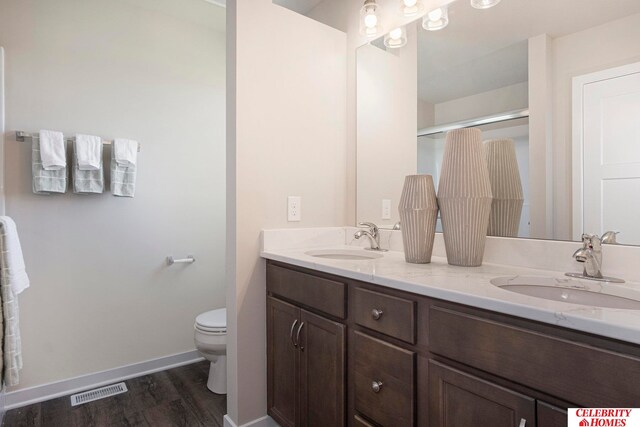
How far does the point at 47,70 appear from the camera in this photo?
6.81 ft

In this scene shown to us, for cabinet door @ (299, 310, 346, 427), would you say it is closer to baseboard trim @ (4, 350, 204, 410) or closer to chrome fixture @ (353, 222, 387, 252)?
chrome fixture @ (353, 222, 387, 252)

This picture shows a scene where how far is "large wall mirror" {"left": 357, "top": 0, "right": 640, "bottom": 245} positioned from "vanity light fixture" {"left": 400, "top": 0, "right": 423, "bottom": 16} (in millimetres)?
70

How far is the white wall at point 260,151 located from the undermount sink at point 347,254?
0.65ft

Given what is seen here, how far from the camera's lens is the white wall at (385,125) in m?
1.79

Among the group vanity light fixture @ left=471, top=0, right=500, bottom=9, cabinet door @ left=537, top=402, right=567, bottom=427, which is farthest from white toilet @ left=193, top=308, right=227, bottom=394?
vanity light fixture @ left=471, top=0, right=500, bottom=9

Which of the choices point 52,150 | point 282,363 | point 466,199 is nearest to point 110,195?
point 52,150

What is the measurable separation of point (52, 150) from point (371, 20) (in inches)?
75.7

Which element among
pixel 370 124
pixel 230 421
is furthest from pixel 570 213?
pixel 230 421

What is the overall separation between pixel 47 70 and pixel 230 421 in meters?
2.27

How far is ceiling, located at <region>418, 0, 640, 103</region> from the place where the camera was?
119 cm

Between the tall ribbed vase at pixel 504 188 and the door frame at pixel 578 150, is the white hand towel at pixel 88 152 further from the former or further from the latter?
the door frame at pixel 578 150

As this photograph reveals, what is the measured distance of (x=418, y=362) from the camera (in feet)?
3.27

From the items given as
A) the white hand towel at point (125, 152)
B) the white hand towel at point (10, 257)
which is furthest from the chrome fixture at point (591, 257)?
the white hand towel at point (125, 152)

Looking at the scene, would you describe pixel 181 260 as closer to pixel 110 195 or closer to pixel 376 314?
pixel 110 195
